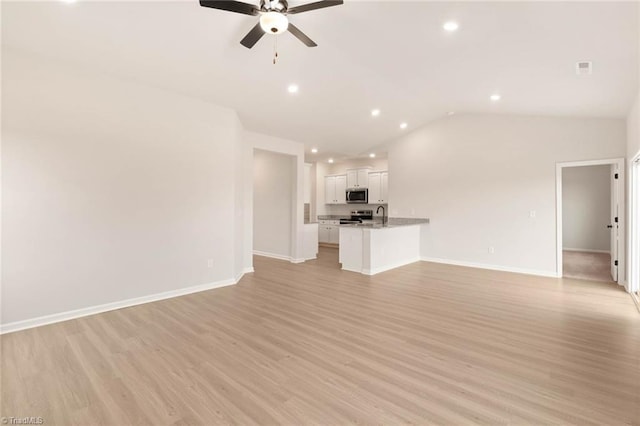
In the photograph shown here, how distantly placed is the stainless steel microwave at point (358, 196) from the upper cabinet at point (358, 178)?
167mm

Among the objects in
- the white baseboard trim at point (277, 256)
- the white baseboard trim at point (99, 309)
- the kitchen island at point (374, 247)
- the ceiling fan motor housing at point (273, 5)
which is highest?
the ceiling fan motor housing at point (273, 5)

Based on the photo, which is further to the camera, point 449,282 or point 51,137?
point 449,282

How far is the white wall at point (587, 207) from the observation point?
8203mm

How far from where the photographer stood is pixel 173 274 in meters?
4.38

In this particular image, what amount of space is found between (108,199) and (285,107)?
303 cm

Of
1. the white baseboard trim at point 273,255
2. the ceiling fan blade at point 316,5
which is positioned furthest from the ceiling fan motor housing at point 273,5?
the white baseboard trim at point 273,255

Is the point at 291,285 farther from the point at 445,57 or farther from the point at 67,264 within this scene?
the point at 445,57

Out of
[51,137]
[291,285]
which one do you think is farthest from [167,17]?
[291,285]

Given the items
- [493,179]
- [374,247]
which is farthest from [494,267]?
[374,247]

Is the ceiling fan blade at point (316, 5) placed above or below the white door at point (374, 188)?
above

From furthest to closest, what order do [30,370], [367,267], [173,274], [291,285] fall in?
[367,267]
[291,285]
[173,274]
[30,370]

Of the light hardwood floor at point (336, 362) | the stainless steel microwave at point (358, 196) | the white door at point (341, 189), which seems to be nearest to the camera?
the light hardwood floor at point (336, 362)

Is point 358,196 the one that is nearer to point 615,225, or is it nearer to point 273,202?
point 273,202

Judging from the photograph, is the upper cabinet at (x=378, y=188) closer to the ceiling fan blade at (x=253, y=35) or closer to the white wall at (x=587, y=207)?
the white wall at (x=587, y=207)
